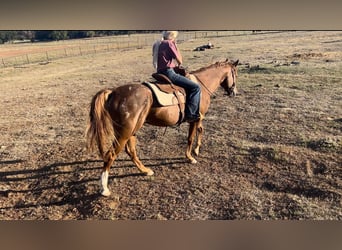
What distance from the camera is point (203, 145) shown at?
4.85 metres

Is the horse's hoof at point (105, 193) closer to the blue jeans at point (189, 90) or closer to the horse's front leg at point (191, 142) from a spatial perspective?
the horse's front leg at point (191, 142)

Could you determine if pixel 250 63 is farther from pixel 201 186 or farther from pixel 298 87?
pixel 201 186

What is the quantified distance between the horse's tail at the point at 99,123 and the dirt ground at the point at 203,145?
64 cm

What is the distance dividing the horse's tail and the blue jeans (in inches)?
30.4

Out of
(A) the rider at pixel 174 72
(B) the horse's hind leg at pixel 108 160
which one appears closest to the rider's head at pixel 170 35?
(A) the rider at pixel 174 72

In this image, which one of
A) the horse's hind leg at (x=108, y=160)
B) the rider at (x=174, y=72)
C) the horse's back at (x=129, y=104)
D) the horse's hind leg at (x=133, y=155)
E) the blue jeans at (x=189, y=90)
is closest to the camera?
the rider at (x=174, y=72)

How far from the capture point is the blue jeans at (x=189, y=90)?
150 inches

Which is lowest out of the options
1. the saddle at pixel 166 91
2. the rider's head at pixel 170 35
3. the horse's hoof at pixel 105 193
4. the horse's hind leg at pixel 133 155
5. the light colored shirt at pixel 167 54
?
the horse's hoof at pixel 105 193

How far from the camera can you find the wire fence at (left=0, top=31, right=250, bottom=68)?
9.76 ft

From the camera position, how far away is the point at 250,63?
563 cm

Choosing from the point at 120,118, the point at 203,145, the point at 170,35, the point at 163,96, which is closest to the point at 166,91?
the point at 163,96

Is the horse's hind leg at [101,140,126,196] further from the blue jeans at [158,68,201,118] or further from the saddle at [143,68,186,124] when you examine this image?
the blue jeans at [158,68,201,118]
